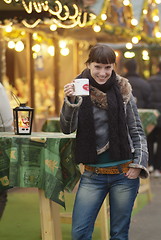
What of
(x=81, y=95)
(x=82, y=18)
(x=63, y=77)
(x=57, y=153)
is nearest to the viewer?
(x=81, y=95)

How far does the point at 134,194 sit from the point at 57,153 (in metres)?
0.81

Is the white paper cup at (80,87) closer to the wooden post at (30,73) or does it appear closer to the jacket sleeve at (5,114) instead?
the jacket sleeve at (5,114)

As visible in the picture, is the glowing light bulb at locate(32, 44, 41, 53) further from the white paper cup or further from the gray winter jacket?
the white paper cup

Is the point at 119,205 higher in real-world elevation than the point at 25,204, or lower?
higher

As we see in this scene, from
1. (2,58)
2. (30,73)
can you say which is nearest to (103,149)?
(2,58)

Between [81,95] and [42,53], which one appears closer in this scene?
[81,95]

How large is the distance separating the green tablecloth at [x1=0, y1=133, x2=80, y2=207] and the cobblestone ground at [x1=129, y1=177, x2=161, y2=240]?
1.57m

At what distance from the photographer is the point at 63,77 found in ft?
47.4

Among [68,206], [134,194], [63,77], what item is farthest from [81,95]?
[63,77]

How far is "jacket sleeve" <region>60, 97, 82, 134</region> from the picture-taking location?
4285 millimetres

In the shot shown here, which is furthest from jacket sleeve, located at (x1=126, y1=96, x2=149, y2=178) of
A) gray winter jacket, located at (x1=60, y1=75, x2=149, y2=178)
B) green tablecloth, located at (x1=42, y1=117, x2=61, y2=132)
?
green tablecloth, located at (x1=42, y1=117, x2=61, y2=132)

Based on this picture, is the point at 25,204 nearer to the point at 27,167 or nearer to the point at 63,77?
the point at 27,167

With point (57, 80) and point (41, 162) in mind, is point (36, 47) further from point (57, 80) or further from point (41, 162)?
point (41, 162)

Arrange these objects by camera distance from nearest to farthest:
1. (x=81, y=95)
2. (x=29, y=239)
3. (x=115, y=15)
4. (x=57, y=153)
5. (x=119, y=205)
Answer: (x=81, y=95) < (x=119, y=205) < (x=57, y=153) < (x=29, y=239) < (x=115, y=15)
